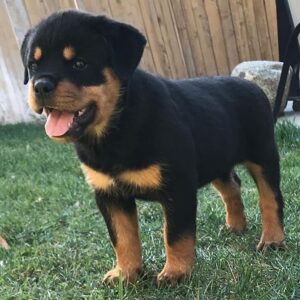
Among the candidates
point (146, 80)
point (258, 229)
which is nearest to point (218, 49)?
point (258, 229)

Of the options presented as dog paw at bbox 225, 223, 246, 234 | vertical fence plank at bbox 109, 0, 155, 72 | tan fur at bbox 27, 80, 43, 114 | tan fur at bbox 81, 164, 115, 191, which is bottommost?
vertical fence plank at bbox 109, 0, 155, 72

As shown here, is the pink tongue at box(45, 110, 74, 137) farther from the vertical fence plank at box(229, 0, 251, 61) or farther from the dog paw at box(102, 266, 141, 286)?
the vertical fence plank at box(229, 0, 251, 61)

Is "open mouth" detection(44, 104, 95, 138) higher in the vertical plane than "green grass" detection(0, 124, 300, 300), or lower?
higher

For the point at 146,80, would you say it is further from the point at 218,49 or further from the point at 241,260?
the point at 218,49

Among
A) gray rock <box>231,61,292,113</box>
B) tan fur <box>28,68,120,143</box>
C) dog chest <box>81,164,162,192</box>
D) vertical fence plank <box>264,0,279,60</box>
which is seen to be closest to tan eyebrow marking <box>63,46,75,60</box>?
tan fur <box>28,68,120,143</box>

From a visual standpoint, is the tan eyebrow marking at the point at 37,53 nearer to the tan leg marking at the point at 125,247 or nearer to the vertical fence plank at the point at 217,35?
the tan leg marking at the point at 125,247

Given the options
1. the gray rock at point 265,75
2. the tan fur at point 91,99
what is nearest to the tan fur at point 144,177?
the tan fur at point 91,99

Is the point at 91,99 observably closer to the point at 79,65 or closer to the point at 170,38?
the point at 79,65

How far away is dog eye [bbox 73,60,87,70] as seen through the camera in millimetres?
2971

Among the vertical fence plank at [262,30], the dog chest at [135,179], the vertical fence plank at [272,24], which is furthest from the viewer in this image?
the vertical fence plank at [262,30]

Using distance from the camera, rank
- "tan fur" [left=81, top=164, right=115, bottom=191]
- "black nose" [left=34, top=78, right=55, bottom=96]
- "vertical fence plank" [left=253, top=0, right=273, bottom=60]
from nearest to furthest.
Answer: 1. "black nose" [left=34, top=78, right=55, bottom=96]
2. "tan fur" [left=81, top=164, right=115, bottom=191]
3. "vertical fence plank" [left=253, top=0, right=273, bottom=60]

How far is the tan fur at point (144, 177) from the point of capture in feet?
10.2

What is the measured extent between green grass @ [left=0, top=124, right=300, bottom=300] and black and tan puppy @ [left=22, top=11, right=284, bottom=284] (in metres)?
0.19

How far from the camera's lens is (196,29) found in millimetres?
8898
